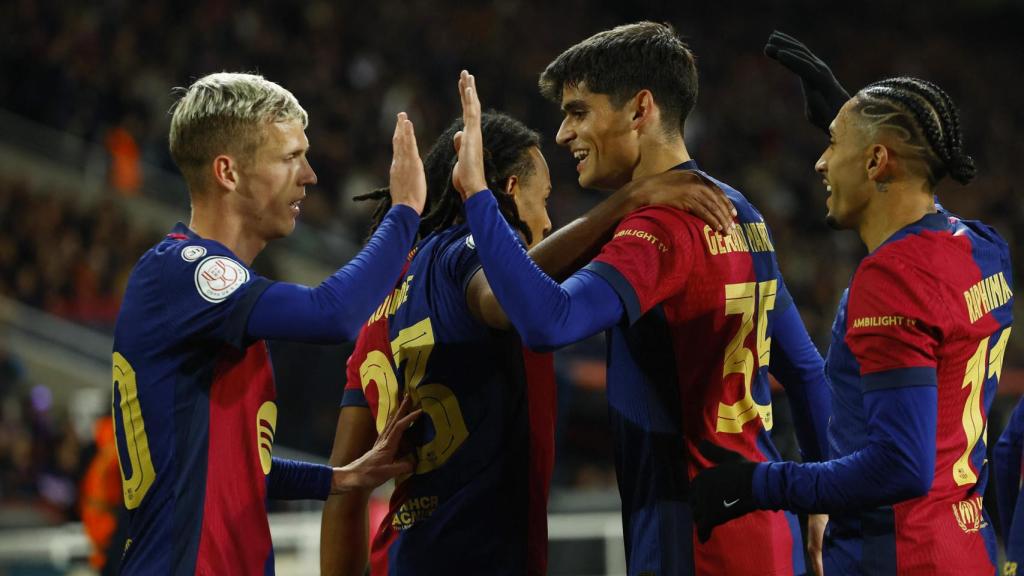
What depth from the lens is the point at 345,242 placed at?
1511 cm

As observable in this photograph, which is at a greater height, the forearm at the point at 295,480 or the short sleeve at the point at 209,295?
the short sleeve at the point at 209,295

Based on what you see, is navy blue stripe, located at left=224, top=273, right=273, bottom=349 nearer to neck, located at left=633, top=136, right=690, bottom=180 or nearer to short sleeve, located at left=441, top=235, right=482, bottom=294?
short sleeve, located at left=441, top=235, right=482, bottom=294

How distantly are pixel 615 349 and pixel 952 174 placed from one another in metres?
1.02

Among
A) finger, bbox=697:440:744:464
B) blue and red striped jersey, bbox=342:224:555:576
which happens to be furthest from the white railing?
finger, bbox=697:440:744:464

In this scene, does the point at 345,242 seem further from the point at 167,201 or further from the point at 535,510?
the point at 535,510

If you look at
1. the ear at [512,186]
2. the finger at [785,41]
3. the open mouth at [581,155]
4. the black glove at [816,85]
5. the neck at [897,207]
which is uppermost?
the finger at [785,41]

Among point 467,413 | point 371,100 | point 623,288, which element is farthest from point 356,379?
point 371,100

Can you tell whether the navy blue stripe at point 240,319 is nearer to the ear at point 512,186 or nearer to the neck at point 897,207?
the ear at point 512,186

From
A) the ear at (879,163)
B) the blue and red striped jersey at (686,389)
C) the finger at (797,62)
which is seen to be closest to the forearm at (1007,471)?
the blue and red striped jersey at (686,389)

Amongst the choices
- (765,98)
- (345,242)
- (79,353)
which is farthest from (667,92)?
(765,98)

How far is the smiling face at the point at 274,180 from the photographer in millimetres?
3408

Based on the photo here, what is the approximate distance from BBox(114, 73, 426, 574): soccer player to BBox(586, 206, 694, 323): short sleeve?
59cm

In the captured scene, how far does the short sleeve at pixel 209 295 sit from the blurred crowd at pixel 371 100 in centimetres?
852

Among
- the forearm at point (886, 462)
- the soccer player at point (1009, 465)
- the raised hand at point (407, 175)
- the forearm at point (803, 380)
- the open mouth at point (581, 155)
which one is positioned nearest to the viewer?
the forearm at point (886, 462)
